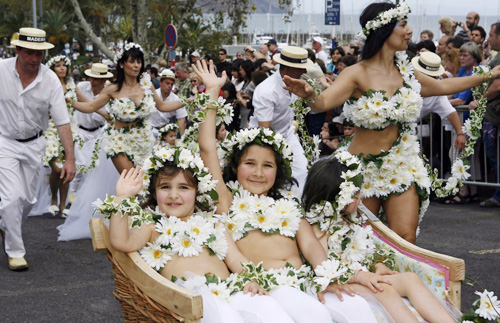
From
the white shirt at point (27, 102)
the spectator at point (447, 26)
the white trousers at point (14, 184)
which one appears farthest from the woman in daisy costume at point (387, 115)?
the spectator at point (447, 26)

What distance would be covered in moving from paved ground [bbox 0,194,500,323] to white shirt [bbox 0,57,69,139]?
1.38 m

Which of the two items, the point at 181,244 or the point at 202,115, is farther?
the point at 202,115

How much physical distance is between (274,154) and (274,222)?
482mm

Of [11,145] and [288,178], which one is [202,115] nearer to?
[288,178]

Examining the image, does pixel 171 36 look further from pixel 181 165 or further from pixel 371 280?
pixel 371 280

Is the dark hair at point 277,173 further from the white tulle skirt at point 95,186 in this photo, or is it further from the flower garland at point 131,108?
the white tulle skirt at point 95,186

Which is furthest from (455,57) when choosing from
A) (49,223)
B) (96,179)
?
(49,223)

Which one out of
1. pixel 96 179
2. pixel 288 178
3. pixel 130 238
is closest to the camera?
pixel 130 238

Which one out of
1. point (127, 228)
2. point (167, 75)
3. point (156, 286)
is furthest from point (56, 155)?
point (156, 286)

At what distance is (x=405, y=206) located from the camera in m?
5.50

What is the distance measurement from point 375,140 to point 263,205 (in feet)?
4.46

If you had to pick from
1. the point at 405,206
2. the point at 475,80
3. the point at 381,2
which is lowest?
the point at 405,206

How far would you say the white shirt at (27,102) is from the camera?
24.2ft

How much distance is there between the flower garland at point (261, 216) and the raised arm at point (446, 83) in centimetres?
181
